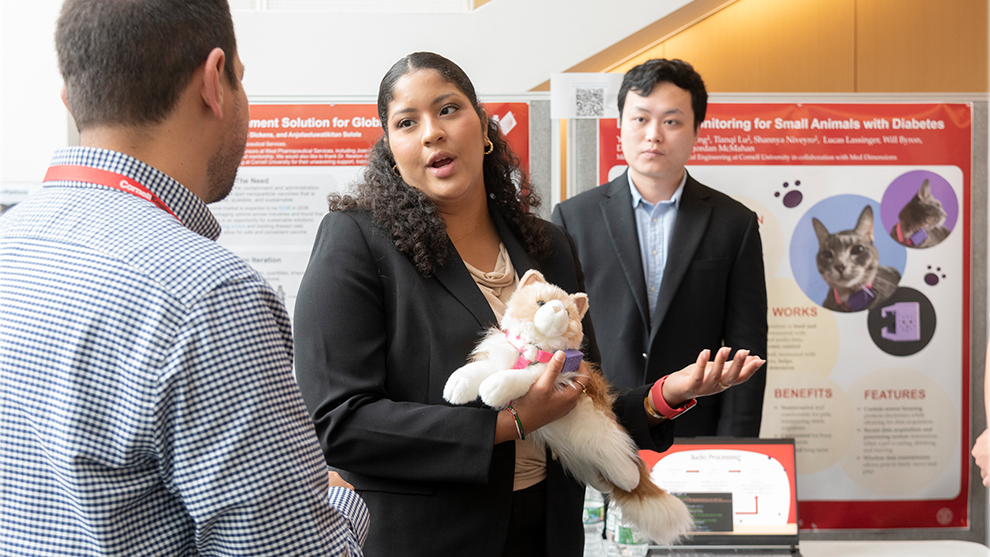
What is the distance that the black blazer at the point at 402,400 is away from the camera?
122 centimetres

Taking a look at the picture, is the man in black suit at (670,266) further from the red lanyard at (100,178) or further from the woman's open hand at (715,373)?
the red lanyard at (100,178)

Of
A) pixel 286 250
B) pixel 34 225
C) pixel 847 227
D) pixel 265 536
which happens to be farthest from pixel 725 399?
pixel 34 225

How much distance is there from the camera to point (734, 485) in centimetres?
225

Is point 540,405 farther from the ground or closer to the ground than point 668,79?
closer to the ground

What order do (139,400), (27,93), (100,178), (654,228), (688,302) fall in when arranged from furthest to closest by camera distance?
(27,93)
(654,228)
(688,302)
(100,178)
(139,400)

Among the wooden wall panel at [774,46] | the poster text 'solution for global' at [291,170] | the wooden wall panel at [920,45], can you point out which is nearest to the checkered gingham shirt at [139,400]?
the poster text 'solution for global' at [291,170]

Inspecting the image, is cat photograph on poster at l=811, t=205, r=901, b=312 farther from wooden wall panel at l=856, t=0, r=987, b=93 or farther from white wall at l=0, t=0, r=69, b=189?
white wall at l=0, t=0, r=69, b=189

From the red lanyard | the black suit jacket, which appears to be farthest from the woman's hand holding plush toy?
the black suit jacket

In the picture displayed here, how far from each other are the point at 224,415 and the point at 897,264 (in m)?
3.13

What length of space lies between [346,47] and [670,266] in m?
1.69

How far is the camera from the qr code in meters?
2.91

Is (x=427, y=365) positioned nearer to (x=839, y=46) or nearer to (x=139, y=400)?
(x=139, y=400)

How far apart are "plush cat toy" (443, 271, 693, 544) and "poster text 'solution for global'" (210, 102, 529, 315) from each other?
1.74m

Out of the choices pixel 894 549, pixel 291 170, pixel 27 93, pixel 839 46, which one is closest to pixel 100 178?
pixel 291 170
